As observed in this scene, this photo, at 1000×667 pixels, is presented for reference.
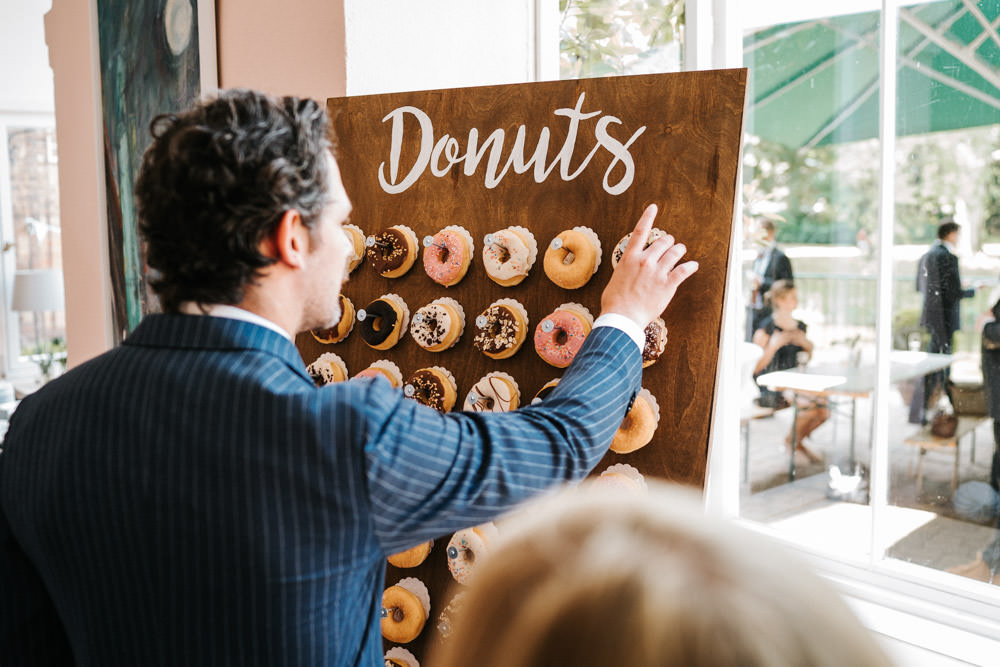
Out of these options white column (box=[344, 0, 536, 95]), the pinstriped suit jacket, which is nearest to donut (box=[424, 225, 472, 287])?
the pinstriped suit jacket

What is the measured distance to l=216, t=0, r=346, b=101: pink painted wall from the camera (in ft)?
6.00

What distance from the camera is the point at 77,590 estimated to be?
885mm

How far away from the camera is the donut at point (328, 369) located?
4.93 ft

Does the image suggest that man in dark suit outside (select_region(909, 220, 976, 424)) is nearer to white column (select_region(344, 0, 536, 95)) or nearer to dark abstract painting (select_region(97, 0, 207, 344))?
white column (select_region(344, 0, 536, 95))

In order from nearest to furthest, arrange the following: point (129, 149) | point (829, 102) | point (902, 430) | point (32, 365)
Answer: point (902, 430), point (829, 102), point (129, 149), point (32, 365)

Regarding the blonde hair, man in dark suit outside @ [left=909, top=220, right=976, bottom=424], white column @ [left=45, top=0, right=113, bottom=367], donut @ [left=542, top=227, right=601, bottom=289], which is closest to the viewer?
the blonde hair

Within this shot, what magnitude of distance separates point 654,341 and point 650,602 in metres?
0.80

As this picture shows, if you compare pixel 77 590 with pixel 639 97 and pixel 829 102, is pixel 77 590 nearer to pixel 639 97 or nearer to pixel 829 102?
pixel 639 97

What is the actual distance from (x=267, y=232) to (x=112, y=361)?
23 centimetres

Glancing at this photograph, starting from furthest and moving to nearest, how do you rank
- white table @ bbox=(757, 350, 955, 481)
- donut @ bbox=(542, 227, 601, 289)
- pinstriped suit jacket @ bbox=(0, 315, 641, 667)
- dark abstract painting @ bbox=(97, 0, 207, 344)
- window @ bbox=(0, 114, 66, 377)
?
window @ bbox=(0, 114, 66, 377) < white table @ bbox=(757, 350, 955, 481) < dark abstract painting @ bbox=(97, 0, 207, 344) < donut @ bbox=(542, 227, 601, 289) < pinstriped suit jacket @ bbox=(0, 315, 641, 667)

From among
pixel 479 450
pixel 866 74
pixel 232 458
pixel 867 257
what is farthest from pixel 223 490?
pixel 867 257

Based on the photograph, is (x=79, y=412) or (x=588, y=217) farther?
(x=588, y=217)

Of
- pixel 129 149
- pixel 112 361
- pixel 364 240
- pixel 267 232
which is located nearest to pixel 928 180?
pixel 364 240

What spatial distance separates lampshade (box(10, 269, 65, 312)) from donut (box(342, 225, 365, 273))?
5375mm
